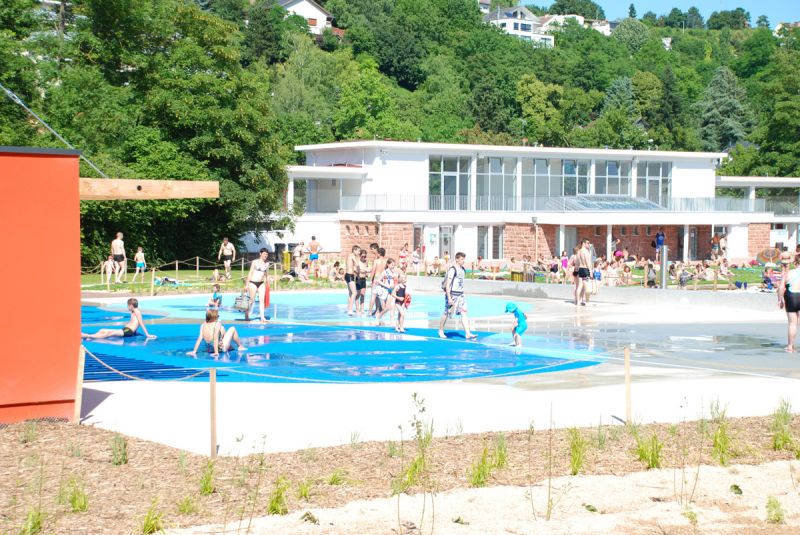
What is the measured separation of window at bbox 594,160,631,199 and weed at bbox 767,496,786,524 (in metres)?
54.0

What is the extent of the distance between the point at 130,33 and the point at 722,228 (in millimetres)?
34002

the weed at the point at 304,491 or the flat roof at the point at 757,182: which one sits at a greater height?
the flat roof at the point at 757,182

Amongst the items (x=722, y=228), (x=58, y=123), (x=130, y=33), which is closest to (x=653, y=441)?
(x=58, y=123)

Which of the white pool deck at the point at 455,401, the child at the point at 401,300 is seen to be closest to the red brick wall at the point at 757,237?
the child at the point at 401,300

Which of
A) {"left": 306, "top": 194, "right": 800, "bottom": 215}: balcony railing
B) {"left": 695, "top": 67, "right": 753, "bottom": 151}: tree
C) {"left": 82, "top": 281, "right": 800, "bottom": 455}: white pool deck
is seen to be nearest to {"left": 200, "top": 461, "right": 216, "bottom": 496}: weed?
{"left": 82, "top": 281, "right": 800, "bottom": 455}: white pool deck

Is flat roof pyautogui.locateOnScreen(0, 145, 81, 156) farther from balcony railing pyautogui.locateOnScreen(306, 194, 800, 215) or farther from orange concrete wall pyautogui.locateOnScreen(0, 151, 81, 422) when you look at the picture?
balcony railing pyautogui.locateOnScreen(306, 194, 800, 215)

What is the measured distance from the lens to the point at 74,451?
37.8ft

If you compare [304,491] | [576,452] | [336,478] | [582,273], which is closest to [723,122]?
[582,273]

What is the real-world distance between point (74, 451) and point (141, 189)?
5529mm

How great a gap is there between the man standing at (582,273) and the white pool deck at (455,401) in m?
8.22

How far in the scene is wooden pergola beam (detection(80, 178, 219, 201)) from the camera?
16.1 meters

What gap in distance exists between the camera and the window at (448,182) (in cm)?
5691

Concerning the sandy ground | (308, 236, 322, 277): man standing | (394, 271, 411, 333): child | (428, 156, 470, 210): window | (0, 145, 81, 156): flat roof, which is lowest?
the sandy ground

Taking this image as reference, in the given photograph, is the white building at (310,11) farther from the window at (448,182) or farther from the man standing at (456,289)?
the man standing at (456,289)
